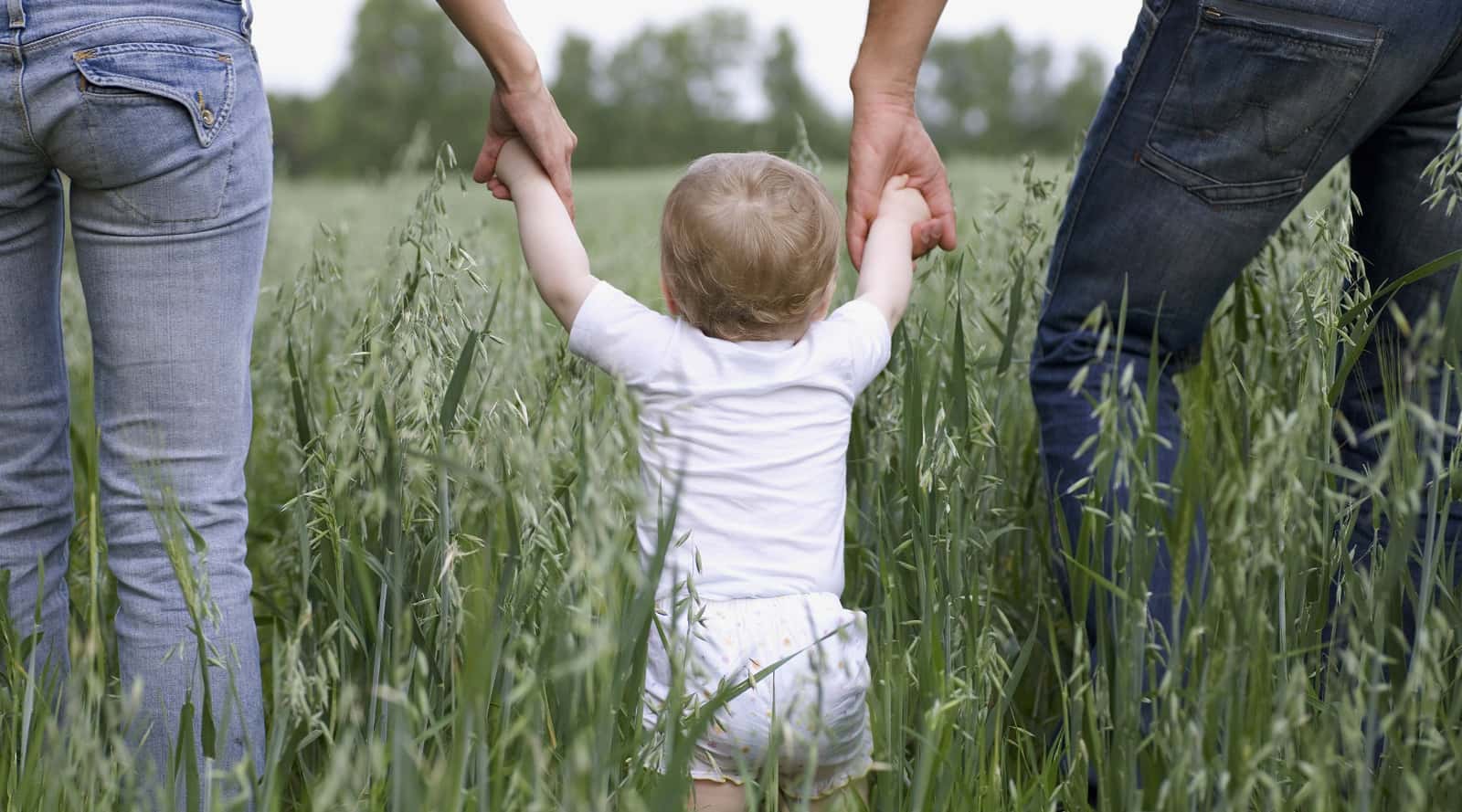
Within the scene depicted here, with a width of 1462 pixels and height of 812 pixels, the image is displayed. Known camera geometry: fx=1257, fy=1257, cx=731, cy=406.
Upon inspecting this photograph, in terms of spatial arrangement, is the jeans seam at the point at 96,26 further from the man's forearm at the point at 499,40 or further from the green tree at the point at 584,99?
the green tree at the point at 584,99

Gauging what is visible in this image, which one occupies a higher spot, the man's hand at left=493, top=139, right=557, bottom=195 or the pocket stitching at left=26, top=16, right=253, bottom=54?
the pocket stitching at left=26, top=16, right=253, bottom=54

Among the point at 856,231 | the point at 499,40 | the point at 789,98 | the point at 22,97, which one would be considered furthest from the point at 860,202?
the point at 789,98

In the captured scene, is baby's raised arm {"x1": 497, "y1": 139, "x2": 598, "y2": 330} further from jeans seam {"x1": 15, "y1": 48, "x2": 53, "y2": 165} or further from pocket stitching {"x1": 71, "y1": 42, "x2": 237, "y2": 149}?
jeans seam {"x1": 15, "y1": 48, "x2": 53, "y2": 165}

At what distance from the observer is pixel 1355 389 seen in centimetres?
178

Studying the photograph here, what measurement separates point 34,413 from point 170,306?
327mm

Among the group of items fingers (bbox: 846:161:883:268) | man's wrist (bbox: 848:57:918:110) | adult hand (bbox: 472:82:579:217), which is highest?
man's wrist (bbox: 848:57:918:110)

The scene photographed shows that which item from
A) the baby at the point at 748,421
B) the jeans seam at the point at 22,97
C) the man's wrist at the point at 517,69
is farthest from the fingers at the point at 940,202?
the jeans seam at the point at 22,97

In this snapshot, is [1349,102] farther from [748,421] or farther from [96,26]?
[96,26]

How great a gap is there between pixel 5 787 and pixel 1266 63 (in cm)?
174

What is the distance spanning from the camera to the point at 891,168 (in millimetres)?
1886

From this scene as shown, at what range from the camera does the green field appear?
3.62 ft

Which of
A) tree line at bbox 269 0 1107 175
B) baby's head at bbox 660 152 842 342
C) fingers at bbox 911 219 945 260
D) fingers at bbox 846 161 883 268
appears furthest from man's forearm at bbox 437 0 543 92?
tree line at bbox 269 0 1107 175

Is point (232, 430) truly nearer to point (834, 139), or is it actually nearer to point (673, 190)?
point (673, 190)

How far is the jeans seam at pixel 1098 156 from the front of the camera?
166 centimetres
